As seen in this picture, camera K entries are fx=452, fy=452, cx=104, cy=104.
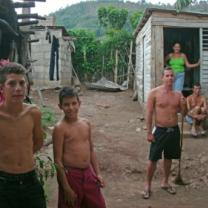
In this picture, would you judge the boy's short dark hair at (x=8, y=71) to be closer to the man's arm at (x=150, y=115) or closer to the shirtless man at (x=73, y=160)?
the shirtless man at (x=73, y=160)

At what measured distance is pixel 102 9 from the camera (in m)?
25.5

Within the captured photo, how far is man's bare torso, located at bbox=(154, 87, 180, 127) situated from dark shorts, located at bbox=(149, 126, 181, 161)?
87mm

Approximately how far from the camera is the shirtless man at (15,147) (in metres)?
2.78

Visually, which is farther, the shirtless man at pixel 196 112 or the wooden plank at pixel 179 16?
the wooden plank at pixel 179 16

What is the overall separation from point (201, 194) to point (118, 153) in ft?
7.98

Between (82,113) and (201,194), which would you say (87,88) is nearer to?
(82,113)

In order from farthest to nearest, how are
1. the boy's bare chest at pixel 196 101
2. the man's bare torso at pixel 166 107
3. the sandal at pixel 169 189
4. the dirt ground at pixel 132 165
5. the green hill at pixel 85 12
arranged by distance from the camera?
Result: the green hill at pixel 85 12
the boy's bare chest at pixel 196 101
the sandal at pixel 169 189
the man's bare torso at pixel 166 107
the dirt ground at pixel 132 165

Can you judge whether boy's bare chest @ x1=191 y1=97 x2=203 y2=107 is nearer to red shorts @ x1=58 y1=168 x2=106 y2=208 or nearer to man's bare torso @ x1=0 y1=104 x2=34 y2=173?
red shorts @ x1=58 y1=168 x2=106 y2=208

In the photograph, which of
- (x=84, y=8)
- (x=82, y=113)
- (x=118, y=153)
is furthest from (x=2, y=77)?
(x=84, y=8)

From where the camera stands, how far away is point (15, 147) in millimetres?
2832

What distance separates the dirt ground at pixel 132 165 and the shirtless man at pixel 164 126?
289 mm

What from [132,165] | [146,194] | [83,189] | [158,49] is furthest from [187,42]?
[83,189]

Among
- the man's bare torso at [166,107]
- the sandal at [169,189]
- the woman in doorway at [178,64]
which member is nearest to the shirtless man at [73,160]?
the man's bare torso at [166,107]

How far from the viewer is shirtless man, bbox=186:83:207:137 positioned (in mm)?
9727
